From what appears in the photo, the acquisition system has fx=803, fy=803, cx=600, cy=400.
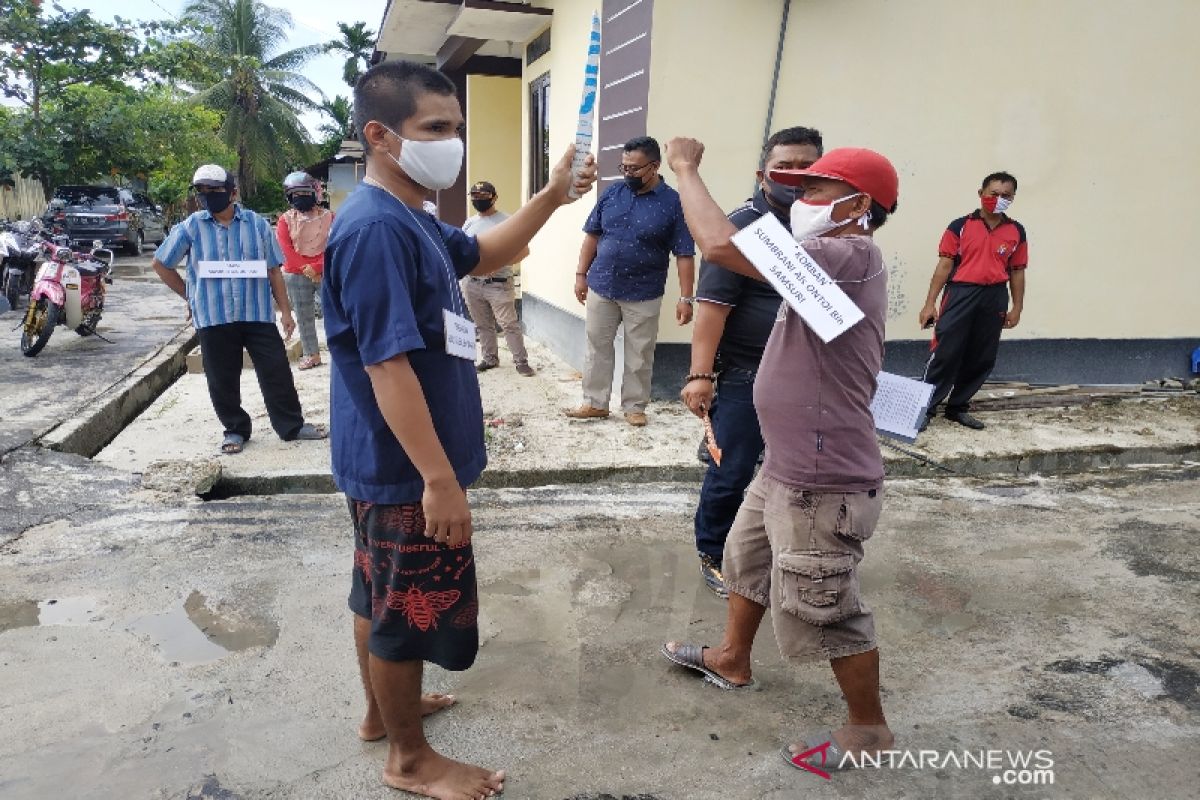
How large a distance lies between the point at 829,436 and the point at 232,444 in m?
4.01

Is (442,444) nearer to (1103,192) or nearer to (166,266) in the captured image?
(166,266)

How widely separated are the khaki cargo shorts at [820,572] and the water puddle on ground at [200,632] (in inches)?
73.4

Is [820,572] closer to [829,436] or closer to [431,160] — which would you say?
[829,436]

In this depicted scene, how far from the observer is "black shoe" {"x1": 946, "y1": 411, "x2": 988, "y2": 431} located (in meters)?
5.70

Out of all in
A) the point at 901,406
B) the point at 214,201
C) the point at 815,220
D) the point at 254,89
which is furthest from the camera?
the point at 254,89

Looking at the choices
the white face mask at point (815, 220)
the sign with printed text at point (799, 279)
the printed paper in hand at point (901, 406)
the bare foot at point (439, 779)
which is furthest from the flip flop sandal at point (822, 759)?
the white face mask at point (815, 220)

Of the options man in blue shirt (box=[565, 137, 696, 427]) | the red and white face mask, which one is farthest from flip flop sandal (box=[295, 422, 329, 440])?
the red and white face mask

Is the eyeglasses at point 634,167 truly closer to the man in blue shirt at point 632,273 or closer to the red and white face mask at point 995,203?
the man in blue shirt at point 632,273

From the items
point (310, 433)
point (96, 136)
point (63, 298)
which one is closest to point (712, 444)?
point (310, 433)

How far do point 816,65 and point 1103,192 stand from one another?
278cm

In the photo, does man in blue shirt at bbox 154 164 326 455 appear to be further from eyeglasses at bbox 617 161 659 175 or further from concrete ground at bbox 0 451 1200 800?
eyeglasses at bbox 617 161 659 175

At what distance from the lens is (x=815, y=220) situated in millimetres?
2160

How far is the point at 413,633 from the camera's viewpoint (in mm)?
1985

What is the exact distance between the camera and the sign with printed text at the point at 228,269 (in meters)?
4.77
